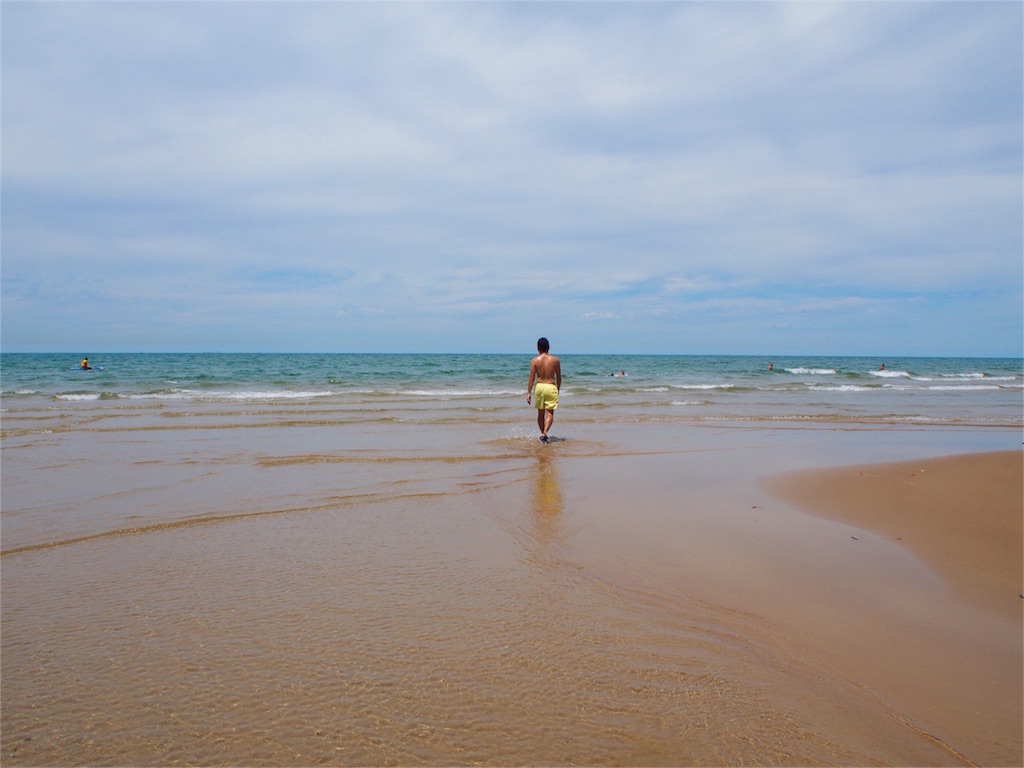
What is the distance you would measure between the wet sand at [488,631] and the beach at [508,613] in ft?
0.06

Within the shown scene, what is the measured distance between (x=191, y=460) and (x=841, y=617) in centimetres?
890

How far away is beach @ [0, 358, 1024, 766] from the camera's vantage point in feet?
8.53

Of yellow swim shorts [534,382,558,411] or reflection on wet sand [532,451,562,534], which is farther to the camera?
yellow swim shorts [534,382,558,411]

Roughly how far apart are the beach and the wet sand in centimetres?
2

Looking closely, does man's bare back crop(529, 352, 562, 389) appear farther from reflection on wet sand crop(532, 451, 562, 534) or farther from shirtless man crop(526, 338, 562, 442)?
reflection on wet sand crop(532, 451, 562, 534)

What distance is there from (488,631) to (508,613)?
0.90ft

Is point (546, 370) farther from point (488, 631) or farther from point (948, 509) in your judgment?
point (488, 631)

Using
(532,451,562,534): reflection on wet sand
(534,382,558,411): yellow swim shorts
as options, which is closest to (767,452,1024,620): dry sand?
(532,451,562,534): reflection on wet sand

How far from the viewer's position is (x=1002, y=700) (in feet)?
10.1

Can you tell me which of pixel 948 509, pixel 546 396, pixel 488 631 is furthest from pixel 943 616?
pixel 546 396

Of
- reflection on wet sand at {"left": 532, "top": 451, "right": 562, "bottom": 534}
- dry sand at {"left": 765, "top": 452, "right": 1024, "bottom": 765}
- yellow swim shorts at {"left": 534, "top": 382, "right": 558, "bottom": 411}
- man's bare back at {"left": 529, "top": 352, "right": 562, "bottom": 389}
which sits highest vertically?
man's bare back at {"left": 529, "top": 352, "right": 562, "bottom": 389}

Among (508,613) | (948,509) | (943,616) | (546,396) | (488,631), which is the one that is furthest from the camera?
(546,396)

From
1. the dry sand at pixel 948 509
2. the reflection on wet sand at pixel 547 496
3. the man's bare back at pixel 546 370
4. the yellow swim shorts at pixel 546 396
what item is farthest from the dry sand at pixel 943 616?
the man's bare back at pixel 546 370

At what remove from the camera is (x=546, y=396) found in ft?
38.3
